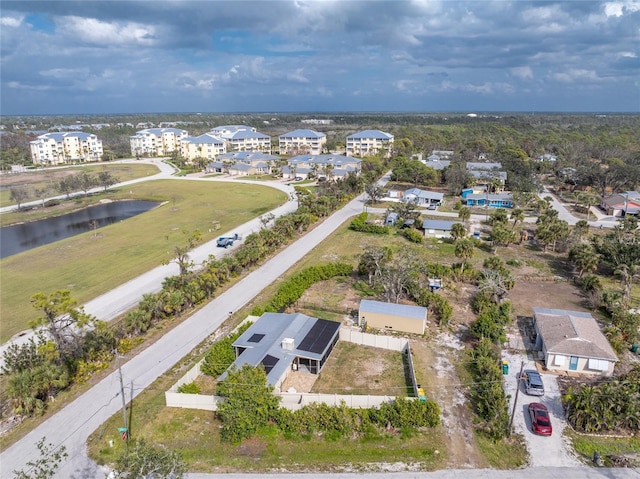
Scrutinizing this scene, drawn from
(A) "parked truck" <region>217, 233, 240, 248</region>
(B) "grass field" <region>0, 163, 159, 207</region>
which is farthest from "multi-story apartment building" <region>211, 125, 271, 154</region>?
(A) "parked truck" <region>217, 233, 240, 248</region>

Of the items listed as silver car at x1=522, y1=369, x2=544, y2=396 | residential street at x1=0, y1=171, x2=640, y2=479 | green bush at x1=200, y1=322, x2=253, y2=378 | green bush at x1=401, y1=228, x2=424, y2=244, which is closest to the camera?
residential street at x1=0, y1=171, x2=640, y2=479

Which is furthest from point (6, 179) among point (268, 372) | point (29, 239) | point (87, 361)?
point (268, 372)

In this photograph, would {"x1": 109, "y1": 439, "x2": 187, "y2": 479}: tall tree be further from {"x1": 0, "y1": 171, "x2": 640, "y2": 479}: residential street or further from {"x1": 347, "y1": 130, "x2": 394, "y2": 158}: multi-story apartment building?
{"x1": 347, "y1": 130, "x2": 394, "y2": 158}: multi-story apartment building

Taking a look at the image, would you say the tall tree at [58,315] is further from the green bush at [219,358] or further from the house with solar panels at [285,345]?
the house with solar panels at [285,345]

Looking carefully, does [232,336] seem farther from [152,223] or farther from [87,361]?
[152,223]

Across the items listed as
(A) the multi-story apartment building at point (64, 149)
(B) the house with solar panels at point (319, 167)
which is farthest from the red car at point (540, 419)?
(A) the multi-story apartment building at point (64, 149)

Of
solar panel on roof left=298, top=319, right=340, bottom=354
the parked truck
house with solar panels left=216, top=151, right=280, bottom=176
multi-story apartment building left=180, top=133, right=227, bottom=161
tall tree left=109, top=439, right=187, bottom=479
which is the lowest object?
solar panel on roof left=298, top=319, right=340, bottom=354

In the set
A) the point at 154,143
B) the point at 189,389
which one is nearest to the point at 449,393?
the point at 189,389
